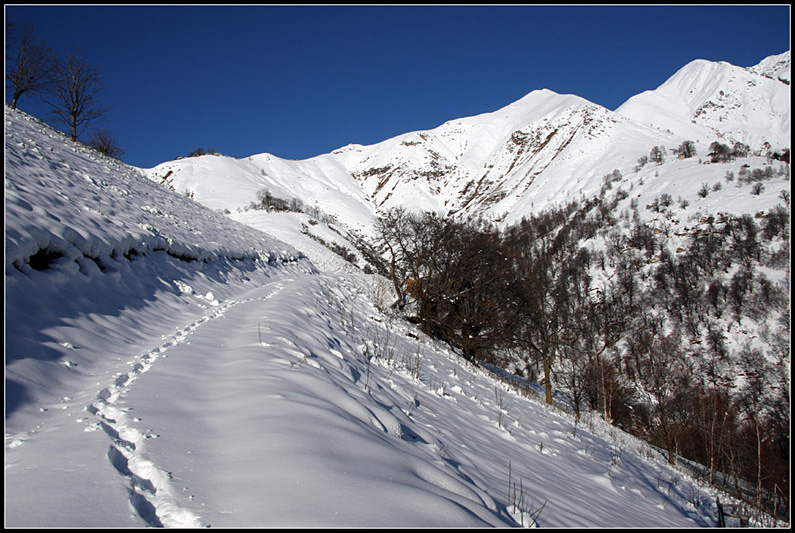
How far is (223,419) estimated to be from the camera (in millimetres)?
2676

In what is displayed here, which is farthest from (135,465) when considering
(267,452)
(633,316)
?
(633,316)

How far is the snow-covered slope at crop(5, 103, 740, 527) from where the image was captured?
1.74 metres

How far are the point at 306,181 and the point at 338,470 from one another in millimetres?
202992

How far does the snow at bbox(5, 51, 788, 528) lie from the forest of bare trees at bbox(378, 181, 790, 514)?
6083 millimetres

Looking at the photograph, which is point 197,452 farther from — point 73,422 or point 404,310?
point 404,310

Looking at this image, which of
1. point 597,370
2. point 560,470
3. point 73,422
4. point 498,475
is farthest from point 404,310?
point 597,370

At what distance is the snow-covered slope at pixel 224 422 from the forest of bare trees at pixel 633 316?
6.05 metres

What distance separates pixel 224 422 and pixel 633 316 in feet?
253

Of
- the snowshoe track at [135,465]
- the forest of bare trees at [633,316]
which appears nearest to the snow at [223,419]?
the snowshoe track at [135,465]

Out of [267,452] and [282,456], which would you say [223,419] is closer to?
A: [267,452]

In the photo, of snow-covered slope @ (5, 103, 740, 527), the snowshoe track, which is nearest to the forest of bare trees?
snow-covered slope @ (5, 103, 740, 527)

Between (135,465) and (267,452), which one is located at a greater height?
(267,452)

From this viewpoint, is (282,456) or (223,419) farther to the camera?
(223,419)

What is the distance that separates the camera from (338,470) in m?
2.07
